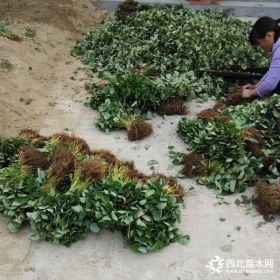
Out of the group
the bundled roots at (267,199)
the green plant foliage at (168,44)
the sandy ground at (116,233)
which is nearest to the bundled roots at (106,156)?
the sandy ground at (116,233)

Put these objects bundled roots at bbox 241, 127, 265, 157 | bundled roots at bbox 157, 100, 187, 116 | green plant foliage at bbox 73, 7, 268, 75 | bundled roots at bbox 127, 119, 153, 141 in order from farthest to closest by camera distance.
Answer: green plant foliage at bbox 73, 7, 268, 75 → bundled roots at bbox 157, 100, 187, 116 → bundled roots at bbox 127, 119, 153, 141 → bundled roots at bbox 241, 127, 265, 157

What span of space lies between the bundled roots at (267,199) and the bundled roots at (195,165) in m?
0.61

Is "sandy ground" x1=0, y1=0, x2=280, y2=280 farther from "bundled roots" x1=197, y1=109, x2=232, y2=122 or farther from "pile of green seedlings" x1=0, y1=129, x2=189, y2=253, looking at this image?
"bundled roots" x1=197, y1=109, x2=232, y2=122

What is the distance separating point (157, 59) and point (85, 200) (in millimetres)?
3706

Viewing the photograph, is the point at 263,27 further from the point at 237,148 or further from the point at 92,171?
the point at 92,171

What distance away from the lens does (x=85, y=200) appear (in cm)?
361

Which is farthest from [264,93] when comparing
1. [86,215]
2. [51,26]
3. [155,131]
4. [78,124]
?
[51,26]

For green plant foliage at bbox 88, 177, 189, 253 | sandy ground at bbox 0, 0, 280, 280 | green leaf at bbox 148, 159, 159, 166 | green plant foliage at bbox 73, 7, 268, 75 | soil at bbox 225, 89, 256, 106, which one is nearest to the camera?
sandy ground at bbox 0, 0, 280, 280

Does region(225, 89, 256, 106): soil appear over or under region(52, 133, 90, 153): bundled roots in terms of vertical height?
over

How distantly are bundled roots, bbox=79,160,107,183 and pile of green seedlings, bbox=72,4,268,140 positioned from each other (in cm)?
119

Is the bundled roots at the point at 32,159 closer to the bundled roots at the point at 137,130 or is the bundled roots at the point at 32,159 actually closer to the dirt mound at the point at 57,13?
the bundled roots at the point at 137,130

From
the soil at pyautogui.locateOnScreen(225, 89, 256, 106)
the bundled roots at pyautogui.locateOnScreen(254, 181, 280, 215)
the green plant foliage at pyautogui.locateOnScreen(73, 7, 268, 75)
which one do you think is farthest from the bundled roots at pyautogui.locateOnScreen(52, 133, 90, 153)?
the green plant foliage at pyautogui.locateOnScreen(73, 7, 268, 75)

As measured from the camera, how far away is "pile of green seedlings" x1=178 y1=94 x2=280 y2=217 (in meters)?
4.07

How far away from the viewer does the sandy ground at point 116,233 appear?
334cm
